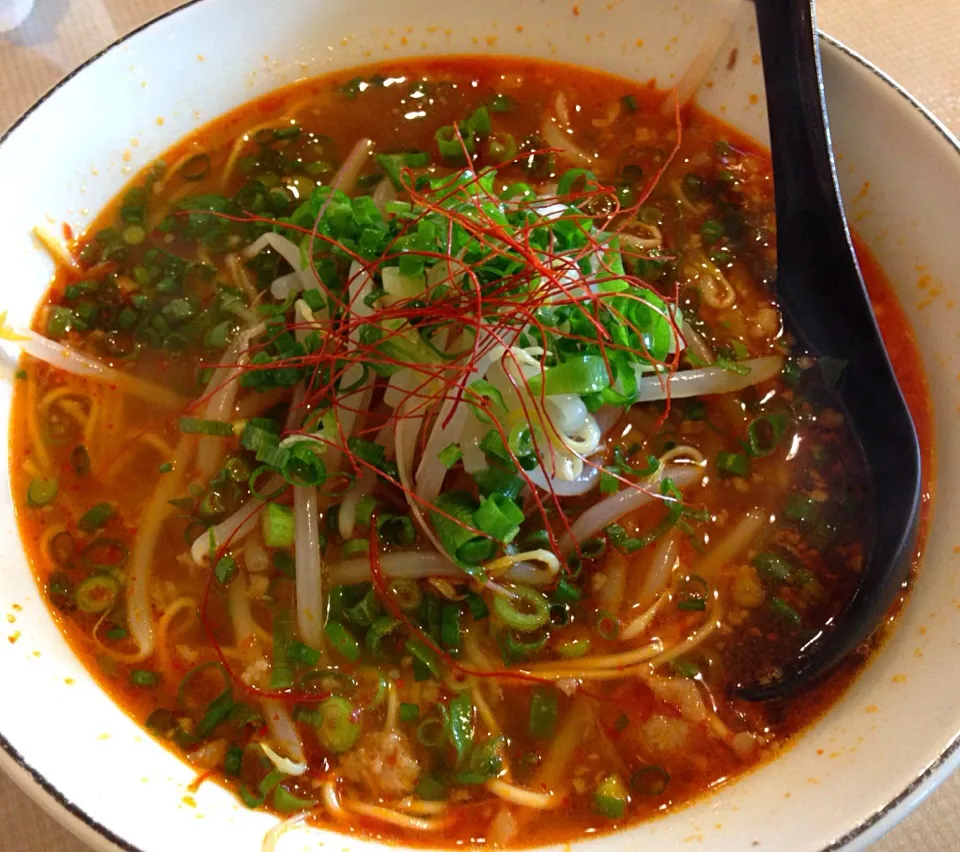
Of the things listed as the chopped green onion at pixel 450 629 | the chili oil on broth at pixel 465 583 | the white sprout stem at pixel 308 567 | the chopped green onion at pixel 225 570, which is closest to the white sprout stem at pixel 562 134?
the chili oil on broth at pixel 465 583

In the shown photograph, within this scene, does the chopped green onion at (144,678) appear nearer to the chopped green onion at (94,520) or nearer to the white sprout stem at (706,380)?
the chopped green onion at (94,520)

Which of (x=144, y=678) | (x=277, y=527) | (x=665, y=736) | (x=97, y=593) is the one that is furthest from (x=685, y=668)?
(x=97, y=593)

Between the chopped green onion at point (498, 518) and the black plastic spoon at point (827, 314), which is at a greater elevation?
the black plastic spoon at point (827, 314)

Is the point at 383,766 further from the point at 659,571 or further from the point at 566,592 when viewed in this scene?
the point at 659,571

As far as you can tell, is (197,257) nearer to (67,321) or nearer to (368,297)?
(67,321)

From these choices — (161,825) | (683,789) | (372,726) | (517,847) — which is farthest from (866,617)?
(161,825)

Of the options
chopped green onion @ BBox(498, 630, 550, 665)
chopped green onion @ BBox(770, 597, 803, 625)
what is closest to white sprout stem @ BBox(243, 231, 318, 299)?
chopped green onion @ BBox(498, 630, 550, 665)

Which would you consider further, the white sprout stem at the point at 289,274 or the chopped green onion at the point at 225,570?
the white sprout stem at the point at 289,274
